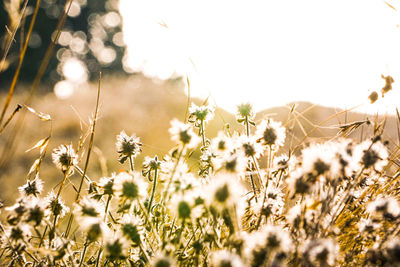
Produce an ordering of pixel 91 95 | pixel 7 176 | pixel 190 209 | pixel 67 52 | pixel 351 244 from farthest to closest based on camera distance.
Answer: pixel 67 52 → pixel 91 95 → pixel 7 176 → pixel 351 244 → pixel 190 209

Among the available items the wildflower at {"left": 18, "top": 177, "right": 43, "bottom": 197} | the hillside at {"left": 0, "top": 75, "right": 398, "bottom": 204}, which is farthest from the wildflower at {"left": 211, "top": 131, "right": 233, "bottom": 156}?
the hillside at {"left": 0, "top": 75, "right": 398, "bottom": 204}

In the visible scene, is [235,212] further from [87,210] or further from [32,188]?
[32,188]

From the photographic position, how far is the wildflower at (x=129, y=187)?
3.81 feet

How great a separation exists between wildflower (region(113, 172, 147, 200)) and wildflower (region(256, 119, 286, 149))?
536 mm

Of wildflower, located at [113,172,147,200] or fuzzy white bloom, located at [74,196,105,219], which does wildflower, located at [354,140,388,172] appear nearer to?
wildflower, located at [113,172,147,200]

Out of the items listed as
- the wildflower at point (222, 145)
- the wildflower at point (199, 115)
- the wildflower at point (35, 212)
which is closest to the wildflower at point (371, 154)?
the wildflower at point (222, 145)

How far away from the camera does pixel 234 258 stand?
0.87m

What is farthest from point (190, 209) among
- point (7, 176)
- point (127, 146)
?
point (7, 176)

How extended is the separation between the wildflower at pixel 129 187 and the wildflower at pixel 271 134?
0.54 metres

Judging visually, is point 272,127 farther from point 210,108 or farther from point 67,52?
point 67,52

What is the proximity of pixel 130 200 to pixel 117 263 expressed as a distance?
1.20ft

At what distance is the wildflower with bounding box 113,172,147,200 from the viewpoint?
45.7 inches

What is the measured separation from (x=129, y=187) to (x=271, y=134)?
2.02ft

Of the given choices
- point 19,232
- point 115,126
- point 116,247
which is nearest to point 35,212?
point 19,232
